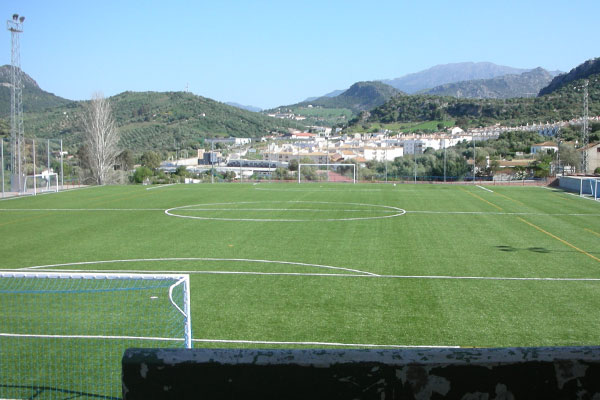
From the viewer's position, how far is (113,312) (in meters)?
10.4

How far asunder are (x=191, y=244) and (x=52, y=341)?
8895mm

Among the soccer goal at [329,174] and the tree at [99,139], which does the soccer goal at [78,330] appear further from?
the tree at [99,139]

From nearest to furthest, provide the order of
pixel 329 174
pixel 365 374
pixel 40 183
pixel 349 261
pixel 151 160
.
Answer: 1. pixel 365 374
2. pixel 349 261
3. pixel 40 183
4. pixel 329 174
5. pixel 151 160

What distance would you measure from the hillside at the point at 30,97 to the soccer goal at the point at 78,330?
98805mm

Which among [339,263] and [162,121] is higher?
[162,121]

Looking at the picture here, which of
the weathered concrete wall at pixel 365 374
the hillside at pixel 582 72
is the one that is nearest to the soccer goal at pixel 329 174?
the weathered concrete wall at pixel 365 374

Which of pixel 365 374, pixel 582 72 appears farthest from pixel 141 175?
pixel 582 72

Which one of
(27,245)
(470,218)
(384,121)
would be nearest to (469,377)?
(27,245)

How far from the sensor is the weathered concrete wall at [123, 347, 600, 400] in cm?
234

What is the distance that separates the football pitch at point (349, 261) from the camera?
9672mm

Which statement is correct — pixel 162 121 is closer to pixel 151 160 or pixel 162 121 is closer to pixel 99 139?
pixel 151 160

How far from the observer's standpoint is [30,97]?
132 m

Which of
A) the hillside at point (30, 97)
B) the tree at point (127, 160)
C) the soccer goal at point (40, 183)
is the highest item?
the hillside at point (30, 97)

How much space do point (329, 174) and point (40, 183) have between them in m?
20.7
